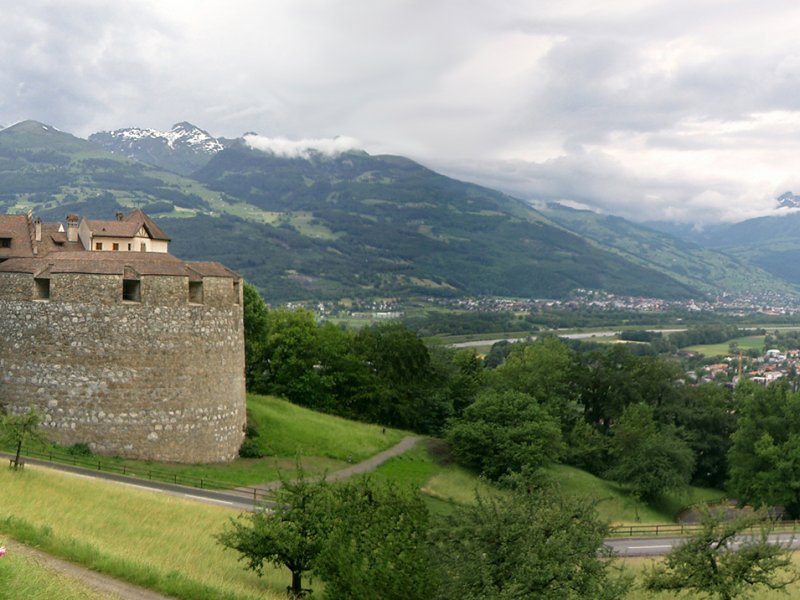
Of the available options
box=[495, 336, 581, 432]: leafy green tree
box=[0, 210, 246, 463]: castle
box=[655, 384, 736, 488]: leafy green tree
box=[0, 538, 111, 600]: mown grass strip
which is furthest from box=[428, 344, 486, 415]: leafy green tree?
box=[0, 538, 111, 600]: mown grass strip

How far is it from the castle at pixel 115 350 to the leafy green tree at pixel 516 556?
1979 centimetres

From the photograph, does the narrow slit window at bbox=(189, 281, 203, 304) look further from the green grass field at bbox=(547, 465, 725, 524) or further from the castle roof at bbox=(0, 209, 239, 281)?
the green grass field at bbox=(547, 465, 725, 524)

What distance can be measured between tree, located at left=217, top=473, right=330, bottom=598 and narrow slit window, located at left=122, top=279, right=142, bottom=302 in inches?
683

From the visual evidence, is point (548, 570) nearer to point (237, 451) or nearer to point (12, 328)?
point (237, 451)

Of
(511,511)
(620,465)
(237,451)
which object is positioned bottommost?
(620,465)

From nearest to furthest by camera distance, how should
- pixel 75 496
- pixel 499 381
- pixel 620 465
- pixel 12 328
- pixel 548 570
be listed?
pixel 548 570 → pixel 75 496 → pixel 12 328 → pixel 620 465 → pixel 499 381

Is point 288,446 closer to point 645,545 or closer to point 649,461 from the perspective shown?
point 645,545

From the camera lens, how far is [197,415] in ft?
120

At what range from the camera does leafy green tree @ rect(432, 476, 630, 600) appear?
17406 mm

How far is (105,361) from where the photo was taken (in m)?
34.5

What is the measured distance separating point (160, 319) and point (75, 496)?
34.8 feet

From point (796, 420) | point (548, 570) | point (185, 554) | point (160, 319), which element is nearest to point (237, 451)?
point (160, 319)

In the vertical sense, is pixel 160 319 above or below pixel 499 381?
above

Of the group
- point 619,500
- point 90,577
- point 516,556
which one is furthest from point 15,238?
point 619,500
